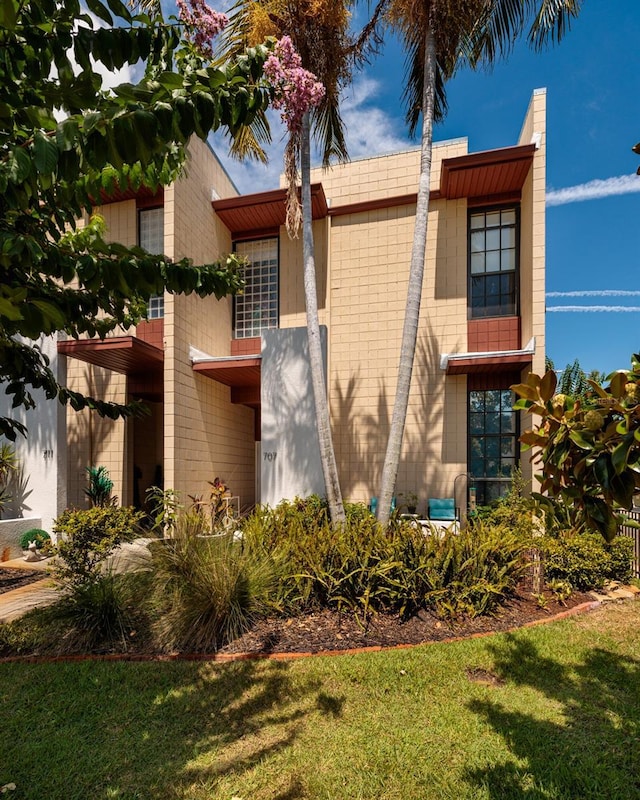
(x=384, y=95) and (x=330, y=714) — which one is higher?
(x=384, y=95)

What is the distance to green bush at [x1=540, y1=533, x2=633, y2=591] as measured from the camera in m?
6.71

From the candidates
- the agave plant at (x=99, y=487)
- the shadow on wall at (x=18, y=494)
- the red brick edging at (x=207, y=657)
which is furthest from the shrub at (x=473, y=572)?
the shadow on wall at (x=18, y=494)

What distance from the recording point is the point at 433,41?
322 inches

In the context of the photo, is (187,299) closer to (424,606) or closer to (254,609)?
(254,609)

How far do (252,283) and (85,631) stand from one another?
9976mm

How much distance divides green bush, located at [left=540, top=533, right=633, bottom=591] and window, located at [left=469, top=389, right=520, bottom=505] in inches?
171

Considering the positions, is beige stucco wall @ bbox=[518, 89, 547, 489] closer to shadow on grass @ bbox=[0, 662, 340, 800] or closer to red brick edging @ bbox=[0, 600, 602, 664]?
red brick edging @ bbox=[0, 600, 602, 664]

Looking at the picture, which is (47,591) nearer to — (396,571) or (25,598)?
(25,598)

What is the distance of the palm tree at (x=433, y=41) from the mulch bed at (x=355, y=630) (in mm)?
2185

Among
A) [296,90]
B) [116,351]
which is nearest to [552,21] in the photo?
[296,90]

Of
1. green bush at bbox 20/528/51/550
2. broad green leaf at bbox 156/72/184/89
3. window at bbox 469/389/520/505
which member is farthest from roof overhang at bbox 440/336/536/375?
green bush at bbox 20/528/51/550

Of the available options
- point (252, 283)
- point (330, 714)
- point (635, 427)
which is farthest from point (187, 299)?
point (635, 427)

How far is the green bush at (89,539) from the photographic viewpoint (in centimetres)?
605

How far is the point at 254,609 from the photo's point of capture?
5.71m
